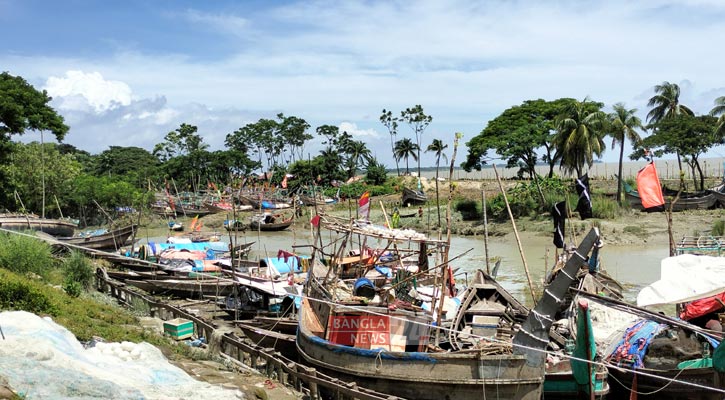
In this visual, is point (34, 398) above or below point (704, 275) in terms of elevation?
below

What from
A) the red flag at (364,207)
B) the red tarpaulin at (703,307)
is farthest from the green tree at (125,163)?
the red tarpaulin at (703,307)

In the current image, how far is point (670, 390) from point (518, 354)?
2.60m

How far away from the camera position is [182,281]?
21562mm

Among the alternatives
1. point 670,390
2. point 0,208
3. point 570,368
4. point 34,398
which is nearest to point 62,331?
point 34,398

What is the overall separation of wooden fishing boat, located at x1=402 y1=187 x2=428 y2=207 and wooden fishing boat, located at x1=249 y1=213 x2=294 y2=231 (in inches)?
388

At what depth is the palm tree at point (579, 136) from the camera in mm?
39156

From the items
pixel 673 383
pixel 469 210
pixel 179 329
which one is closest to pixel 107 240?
pixel 179 329

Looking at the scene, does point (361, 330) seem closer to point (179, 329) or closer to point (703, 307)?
point (179, 329)

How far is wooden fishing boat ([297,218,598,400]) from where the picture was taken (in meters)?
10.3

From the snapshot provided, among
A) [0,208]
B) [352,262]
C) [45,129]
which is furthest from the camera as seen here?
[0,208]

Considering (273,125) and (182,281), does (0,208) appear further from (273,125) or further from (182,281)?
(273,125)

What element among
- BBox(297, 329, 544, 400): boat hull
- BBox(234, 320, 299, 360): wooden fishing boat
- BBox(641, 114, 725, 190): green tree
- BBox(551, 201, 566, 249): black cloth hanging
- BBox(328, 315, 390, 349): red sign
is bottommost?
BBox(234, 320, 299, 360): wooden fishing boat

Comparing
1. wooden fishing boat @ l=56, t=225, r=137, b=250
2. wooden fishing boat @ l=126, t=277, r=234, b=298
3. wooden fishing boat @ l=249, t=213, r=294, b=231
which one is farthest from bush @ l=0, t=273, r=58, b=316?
Result: wooden fishing boat @ l=249, t=213, r=294, b=231

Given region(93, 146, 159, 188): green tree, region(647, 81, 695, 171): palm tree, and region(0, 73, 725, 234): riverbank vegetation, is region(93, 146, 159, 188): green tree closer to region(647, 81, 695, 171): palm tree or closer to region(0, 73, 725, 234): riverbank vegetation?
region(0, 73, 725, 234): riverbank vegetation
